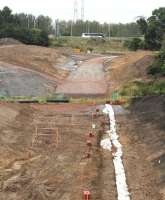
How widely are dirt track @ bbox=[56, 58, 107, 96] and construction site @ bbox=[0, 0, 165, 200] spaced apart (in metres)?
0.11

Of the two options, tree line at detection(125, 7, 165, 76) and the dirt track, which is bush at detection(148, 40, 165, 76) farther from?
tree line at detection(125, 7, 165, 76)

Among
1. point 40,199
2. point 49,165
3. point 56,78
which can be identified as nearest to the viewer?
point 40,199

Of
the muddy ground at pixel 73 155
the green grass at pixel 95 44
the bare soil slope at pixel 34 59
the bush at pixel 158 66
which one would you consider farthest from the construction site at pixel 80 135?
the green grass at pixel 95 44

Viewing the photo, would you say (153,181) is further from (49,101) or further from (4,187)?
(49,101)

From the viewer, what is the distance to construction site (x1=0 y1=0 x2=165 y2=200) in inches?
822

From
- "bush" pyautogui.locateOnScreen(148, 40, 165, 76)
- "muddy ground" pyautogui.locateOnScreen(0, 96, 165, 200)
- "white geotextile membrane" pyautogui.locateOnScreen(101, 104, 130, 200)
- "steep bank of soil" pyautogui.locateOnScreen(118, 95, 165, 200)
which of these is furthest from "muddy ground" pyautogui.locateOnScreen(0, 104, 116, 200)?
"bush" pyautogui.locateOnScreen(148, 40, 165, 76)

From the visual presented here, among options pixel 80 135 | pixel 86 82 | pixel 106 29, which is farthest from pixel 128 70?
pixel 106 29

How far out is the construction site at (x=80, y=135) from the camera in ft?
68.5

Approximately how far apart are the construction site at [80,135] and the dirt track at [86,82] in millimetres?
109

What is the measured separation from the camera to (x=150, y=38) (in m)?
80.4

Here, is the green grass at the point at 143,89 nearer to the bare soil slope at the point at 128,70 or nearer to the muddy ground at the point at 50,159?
the bare soil slope at the point at 128,70

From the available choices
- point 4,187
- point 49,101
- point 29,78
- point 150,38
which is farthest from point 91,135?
point 150,38

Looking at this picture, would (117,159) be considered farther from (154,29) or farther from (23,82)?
(154,29)

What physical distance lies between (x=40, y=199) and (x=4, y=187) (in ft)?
7.86
